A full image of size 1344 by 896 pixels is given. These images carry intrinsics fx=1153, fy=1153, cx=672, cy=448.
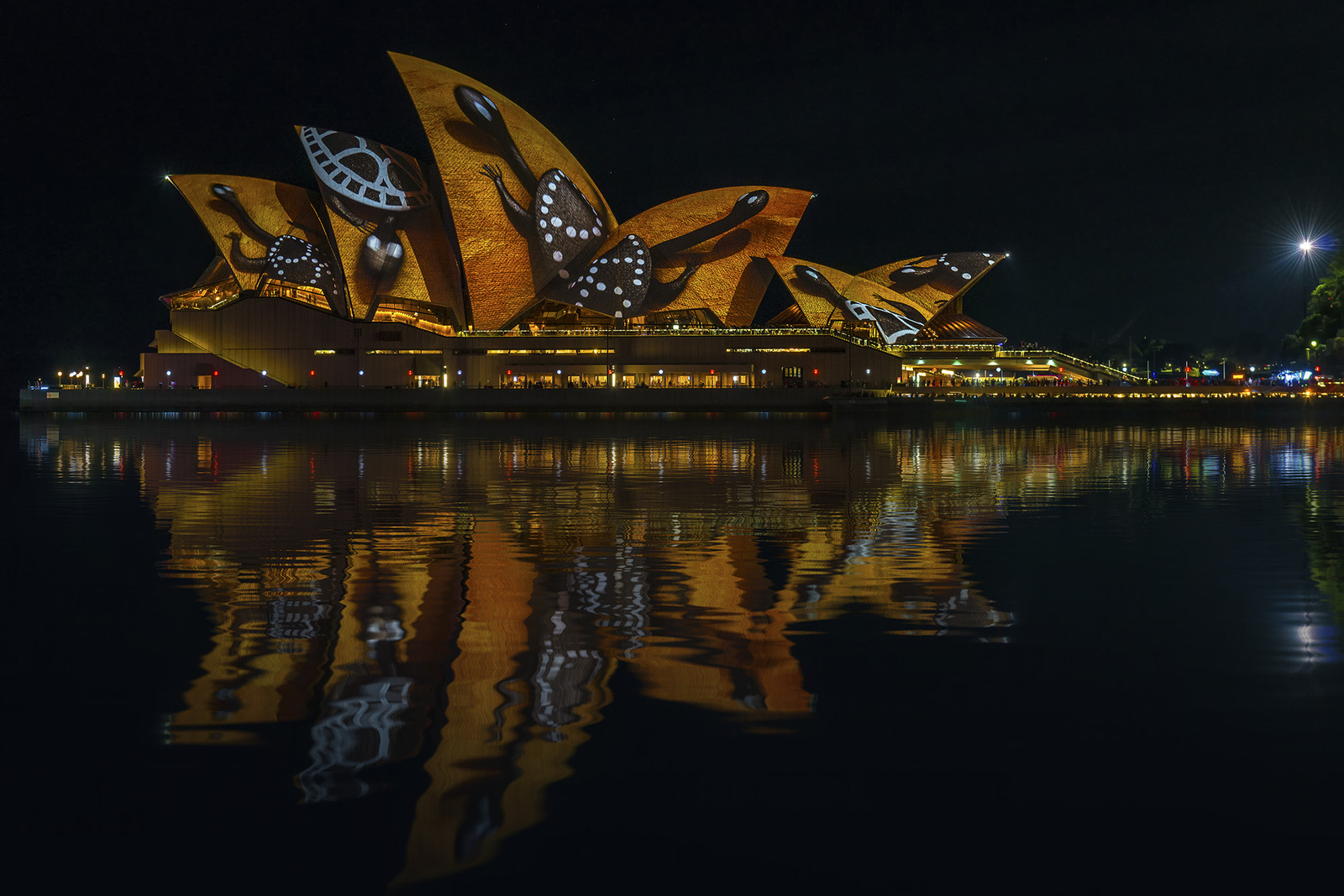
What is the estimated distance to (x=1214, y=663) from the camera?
20.9 feet

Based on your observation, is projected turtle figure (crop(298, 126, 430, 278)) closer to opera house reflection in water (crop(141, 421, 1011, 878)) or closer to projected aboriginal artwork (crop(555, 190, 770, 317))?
projected aboriginal artwork (crop(555, 190, 770, 317))

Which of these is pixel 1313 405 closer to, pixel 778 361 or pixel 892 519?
pixel 778 361

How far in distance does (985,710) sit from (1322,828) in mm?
1611

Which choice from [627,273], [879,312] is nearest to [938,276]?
[879,312]

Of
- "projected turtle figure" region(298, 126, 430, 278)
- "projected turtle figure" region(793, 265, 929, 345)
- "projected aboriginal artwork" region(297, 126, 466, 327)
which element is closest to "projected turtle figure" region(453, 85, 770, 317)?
"projected turtle figure" region(298, 126, 430, 278)

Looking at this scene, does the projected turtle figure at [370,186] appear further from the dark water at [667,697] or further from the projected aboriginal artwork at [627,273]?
the dark water at [667,697]

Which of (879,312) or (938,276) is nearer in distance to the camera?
(879,312)

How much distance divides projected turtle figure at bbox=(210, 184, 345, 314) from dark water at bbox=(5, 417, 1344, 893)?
61.3 m

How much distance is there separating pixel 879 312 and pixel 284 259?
128 feet

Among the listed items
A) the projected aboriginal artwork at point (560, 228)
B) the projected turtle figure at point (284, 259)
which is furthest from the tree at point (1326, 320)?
the projected turtle figure at point (284, 259)

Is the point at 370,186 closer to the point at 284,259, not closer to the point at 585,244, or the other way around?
the point at 284,259

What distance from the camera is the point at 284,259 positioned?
71.6m

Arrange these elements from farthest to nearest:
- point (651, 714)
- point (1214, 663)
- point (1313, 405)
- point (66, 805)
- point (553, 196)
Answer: point (553, 196) < point (1313, 405) < point (1214, 663) < point (651, 714) < point (66, 805)

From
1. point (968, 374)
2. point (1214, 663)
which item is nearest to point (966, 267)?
point (968, 374)
